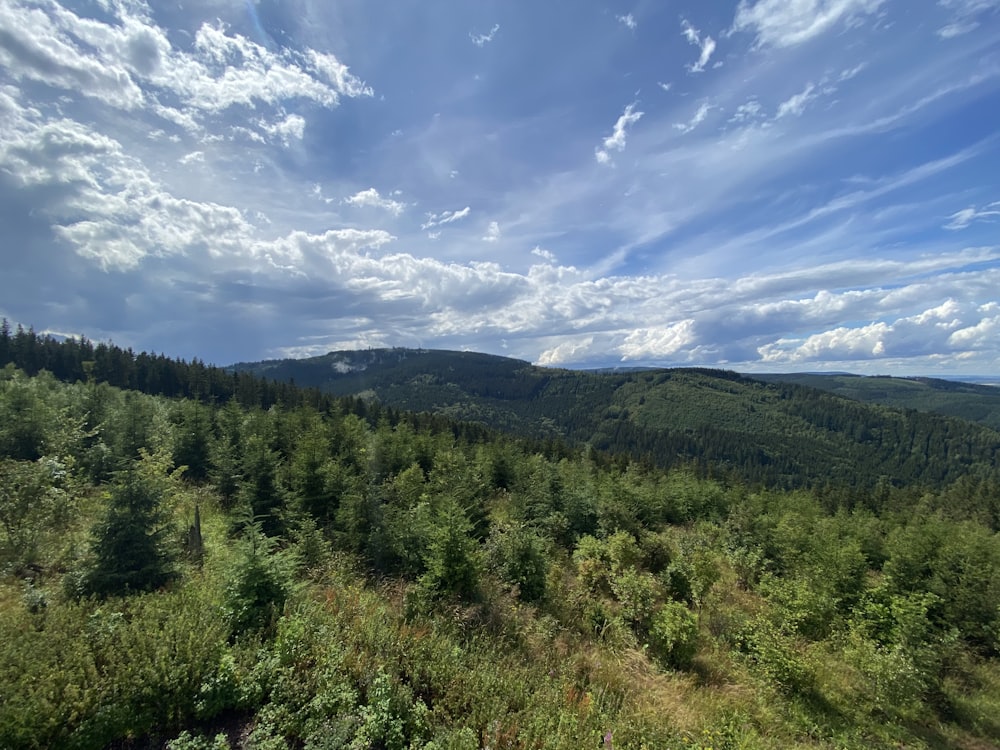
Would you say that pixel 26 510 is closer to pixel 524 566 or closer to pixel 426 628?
pixel 426 628

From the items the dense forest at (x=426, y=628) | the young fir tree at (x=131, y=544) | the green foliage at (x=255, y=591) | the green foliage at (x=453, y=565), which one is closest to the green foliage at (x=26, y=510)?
the dense forest at (x=426, y=628)

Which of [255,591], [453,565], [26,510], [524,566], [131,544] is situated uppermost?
[26,510]

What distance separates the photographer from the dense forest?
5.80 m

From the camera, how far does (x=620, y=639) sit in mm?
11758

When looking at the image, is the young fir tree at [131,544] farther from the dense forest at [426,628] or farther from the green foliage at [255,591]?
the green foliage at [255,591]

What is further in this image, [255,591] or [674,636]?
[674,636]

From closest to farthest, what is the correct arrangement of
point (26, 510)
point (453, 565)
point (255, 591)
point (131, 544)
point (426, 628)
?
point (255, 591)
point (426, 628)
point (131, 544)
point (26, 510)
point (453, 565)

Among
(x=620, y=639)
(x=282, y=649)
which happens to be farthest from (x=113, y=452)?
(x=620, y=639)

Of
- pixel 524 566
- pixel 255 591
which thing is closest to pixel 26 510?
pixel 255 591

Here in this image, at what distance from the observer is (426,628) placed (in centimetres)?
935

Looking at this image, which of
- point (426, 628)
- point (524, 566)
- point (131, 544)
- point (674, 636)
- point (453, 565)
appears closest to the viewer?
point (426, 628)

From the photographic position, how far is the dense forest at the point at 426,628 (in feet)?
19.0

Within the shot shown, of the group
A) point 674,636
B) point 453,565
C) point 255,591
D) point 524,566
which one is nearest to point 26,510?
point 255,591

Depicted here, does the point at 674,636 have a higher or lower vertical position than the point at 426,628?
lower
